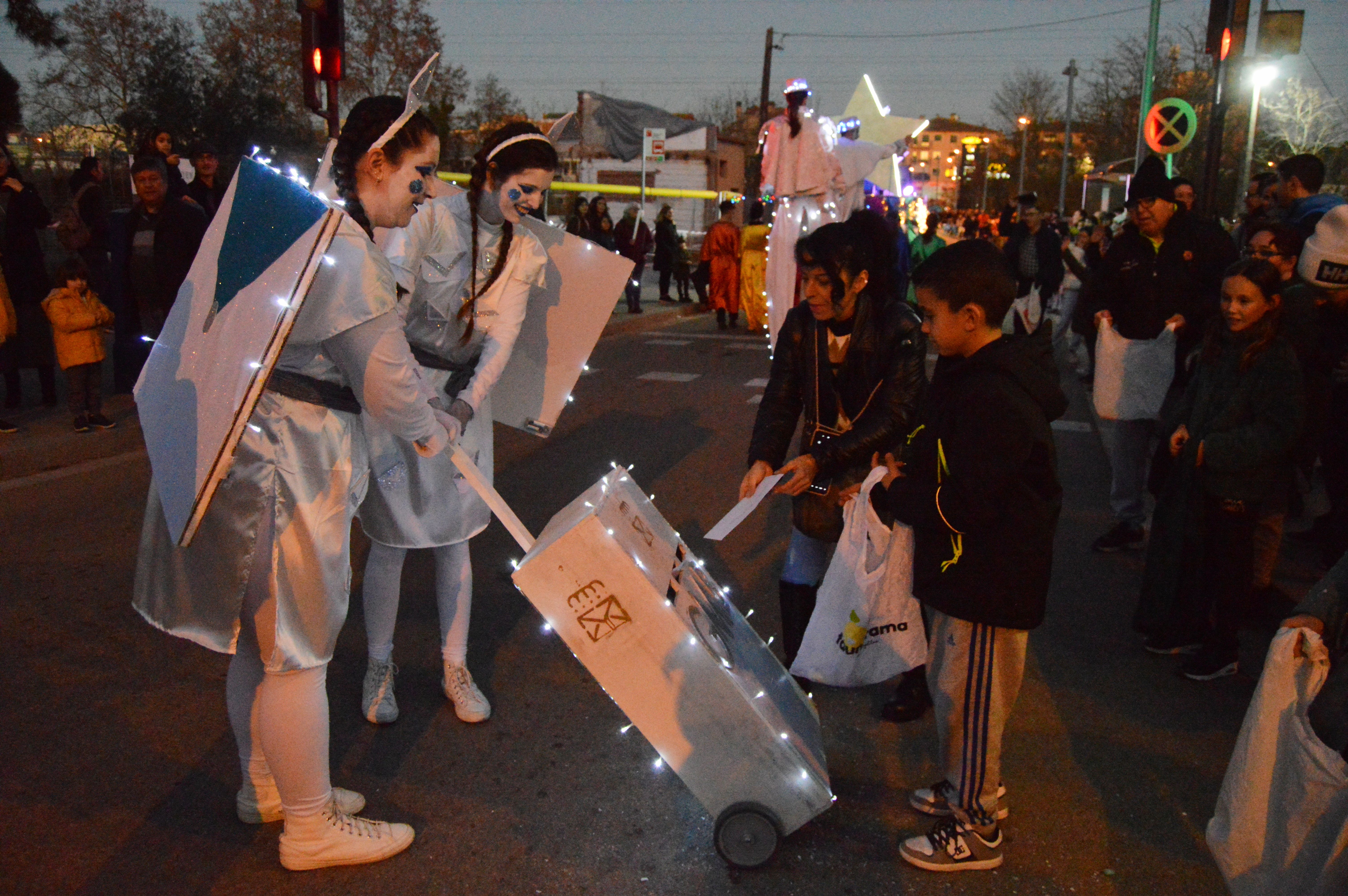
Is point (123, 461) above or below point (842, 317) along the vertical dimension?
below

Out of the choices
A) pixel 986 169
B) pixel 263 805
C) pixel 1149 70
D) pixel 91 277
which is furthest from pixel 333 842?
pixel 986 169

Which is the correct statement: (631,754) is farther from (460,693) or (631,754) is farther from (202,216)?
(202,216)

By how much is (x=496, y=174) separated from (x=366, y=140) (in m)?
0.78

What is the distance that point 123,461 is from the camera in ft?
22.5

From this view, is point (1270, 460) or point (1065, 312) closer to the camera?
point (1270, 460)

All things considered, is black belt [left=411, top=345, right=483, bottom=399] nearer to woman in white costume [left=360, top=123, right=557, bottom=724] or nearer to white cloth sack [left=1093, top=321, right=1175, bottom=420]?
woman in white costume [left=360, top=123, right=557, bottom=724]

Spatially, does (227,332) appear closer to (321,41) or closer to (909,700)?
(909,700)

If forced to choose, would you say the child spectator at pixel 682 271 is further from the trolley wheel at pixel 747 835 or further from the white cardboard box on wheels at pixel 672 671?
the trolley wheel at pixel 747 835

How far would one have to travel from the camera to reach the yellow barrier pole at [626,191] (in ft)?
64.3

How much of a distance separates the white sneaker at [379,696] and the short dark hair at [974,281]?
7.25ft

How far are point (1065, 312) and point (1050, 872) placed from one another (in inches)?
449

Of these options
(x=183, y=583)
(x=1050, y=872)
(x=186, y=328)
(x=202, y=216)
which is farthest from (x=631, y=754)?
(x=202, y=216)

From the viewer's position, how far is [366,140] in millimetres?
2619

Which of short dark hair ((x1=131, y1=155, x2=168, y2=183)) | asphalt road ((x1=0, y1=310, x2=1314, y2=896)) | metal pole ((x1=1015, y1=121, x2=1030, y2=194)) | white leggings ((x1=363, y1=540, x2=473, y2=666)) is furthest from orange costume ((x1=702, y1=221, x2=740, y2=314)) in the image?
metal pole ((x1=1015, y1=121, x2=1030, y2=194))
